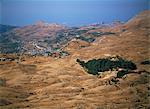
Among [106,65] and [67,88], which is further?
[106,65]

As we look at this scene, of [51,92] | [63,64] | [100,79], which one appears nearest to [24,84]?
[51,92]

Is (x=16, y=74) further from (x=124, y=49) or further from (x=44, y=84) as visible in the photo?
(x=124, y=49)

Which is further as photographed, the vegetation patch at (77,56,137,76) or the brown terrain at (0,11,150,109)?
→ the vegetation patch at (77,56,137,76)

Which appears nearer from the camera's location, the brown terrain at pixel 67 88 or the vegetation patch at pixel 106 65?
the brown terrain at pixel 67 88

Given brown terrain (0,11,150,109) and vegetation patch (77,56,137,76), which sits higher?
vegetation patch (77,56,137,76)

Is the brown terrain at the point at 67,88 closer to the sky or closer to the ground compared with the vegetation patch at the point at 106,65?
closer to the ground

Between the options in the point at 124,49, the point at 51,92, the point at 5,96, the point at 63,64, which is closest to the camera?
the point at 5,96

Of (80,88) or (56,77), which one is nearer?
(80,88)

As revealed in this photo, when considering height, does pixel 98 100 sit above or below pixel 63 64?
below

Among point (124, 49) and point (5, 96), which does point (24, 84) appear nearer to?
point (5, 96)

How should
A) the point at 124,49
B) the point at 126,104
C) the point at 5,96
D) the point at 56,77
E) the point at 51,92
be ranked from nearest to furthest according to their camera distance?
the point at 126,104 < the point at 5,96 < the point at 51,92 < the point at 56,77 < the point at 124,49

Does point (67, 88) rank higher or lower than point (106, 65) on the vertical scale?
lower
